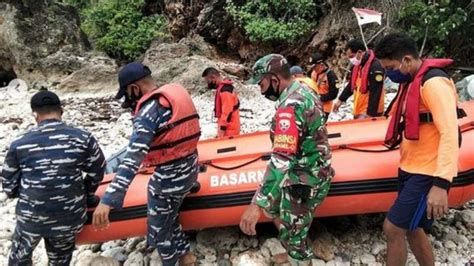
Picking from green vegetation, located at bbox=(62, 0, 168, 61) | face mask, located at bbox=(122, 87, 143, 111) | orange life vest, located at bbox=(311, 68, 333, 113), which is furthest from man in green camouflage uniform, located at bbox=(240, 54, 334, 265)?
green vegetation, located at bbox=(62, 0, 168, 61)

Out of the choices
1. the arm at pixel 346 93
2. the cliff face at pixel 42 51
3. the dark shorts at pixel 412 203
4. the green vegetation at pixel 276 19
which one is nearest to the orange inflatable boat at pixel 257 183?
the dark shorts at pixel 412 203

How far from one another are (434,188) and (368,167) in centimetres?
102

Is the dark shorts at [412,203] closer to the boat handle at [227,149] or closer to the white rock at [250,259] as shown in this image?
the white rock at [250,259]

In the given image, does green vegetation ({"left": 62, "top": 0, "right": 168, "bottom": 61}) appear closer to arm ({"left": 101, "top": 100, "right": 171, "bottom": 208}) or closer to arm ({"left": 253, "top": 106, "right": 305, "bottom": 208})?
arm ({"left": 101, "top": 100, "right": 171, "bottom": 208})

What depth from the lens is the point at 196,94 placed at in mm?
9180

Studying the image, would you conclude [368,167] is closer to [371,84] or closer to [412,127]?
[412,127]

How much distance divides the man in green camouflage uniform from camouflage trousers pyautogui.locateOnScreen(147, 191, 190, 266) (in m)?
0.68

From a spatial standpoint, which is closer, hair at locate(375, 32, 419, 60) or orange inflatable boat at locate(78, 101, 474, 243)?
hair at locate(375, 32, 419, 60)

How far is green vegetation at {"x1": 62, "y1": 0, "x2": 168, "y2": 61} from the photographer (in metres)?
13.2

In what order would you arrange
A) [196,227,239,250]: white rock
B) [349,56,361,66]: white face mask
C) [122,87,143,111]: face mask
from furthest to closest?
[349,56,361,66]: white face mask < [196,227,239,250]: white rock < [122,87,143,111]: face mask

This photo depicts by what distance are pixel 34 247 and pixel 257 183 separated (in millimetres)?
1574

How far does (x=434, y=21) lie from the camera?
9398 millimetres

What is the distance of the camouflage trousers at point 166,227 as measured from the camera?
9.64 ft

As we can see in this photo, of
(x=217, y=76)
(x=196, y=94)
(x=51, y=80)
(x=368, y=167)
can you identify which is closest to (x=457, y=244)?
(x=368, y=167)
